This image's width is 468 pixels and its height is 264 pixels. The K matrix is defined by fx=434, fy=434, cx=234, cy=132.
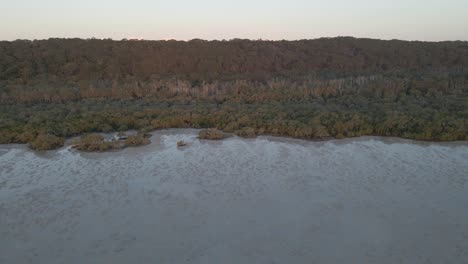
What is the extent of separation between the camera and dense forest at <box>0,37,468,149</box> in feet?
35.5

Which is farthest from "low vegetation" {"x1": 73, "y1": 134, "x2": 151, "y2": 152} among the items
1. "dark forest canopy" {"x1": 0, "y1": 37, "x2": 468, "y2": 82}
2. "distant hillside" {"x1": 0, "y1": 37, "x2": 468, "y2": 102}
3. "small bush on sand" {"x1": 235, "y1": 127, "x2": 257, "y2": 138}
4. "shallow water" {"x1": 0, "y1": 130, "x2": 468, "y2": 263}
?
"dark forest canopy" {"x1": 0, "y1": 37, "x2": 468, "y2": 82}

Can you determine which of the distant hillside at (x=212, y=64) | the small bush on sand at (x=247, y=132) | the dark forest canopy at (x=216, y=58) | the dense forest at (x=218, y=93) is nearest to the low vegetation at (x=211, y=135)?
the small bush on sand at (x=247, y=132)

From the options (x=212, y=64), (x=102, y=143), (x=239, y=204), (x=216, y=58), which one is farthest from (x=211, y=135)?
(x=216, y=58)

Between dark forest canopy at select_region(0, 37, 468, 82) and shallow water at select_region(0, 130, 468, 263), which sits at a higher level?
dark forest canopy at select_region(0, 37, 468, 82)

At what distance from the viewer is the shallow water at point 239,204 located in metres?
5.12

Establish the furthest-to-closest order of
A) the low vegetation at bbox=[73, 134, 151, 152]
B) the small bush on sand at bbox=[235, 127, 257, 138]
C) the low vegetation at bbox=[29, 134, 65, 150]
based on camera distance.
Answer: the small bush on sand at bbox=[235, 127, 257, 138] → the low vegetation at bbox=[29, 134, 65, 150] → the low vegetation at bbox=[73, 134, 151, 152]

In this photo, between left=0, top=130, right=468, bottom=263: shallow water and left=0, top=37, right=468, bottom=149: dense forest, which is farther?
left=0, top=37, right=468, bottom=149: dense forest

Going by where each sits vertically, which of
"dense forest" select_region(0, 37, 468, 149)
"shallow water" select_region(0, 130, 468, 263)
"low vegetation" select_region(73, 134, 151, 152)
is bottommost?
"shallow water" select_region(0, 130, 468, 263)

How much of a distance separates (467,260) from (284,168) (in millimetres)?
3767

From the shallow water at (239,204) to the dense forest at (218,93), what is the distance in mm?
1261

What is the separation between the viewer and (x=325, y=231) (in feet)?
18.2

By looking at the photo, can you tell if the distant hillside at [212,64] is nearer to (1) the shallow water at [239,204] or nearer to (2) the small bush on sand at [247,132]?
(2) the small bush on sand at [247,132]

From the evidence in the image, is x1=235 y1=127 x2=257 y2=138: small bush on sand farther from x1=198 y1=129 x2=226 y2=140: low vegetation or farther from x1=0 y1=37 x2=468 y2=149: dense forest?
x1=198 y1=129 x2=226 y2=140: low vegetation

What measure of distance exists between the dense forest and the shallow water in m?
1.26
